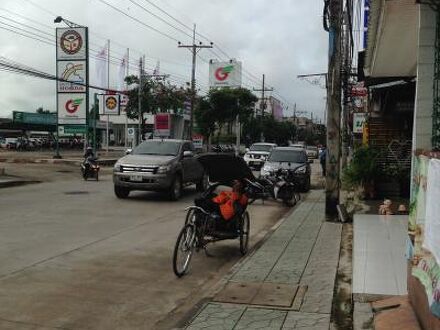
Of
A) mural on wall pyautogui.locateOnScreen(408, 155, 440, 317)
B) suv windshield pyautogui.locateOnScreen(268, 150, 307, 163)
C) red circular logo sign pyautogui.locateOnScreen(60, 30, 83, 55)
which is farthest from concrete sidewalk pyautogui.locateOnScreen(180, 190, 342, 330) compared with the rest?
red circular logo sign pyautogui.locateOnScreen(60, 30, 83, 55)

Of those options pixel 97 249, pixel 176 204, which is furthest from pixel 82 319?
pixel 176 204

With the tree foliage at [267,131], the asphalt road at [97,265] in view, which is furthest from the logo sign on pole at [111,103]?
the tree foliage at [267,131]

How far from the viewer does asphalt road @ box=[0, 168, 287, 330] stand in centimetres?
607

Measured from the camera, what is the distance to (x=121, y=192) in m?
17.2

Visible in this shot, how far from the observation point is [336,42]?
13.1m

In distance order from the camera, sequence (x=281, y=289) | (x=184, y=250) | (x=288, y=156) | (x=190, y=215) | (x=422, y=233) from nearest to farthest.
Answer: (x=422, y=233), (x=281, y=289), (x=184, y=250), (x=190, y=215), (x=288, y=156)

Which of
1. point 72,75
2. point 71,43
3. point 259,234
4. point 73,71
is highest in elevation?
point 71,43

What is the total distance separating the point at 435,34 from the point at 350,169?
35.6ft

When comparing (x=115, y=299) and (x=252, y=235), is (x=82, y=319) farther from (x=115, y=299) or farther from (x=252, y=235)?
(x=252, y=235)

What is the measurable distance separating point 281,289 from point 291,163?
1470 centimetres

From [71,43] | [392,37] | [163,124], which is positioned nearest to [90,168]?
[71,43]

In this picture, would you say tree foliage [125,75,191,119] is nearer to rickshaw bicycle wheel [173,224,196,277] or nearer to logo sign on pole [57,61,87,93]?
logo sign on pole [57,61,87,93]

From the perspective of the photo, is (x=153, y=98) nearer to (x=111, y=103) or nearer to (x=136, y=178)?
(x=111, y=103)

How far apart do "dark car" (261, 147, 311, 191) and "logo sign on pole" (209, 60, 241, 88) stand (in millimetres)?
44721
